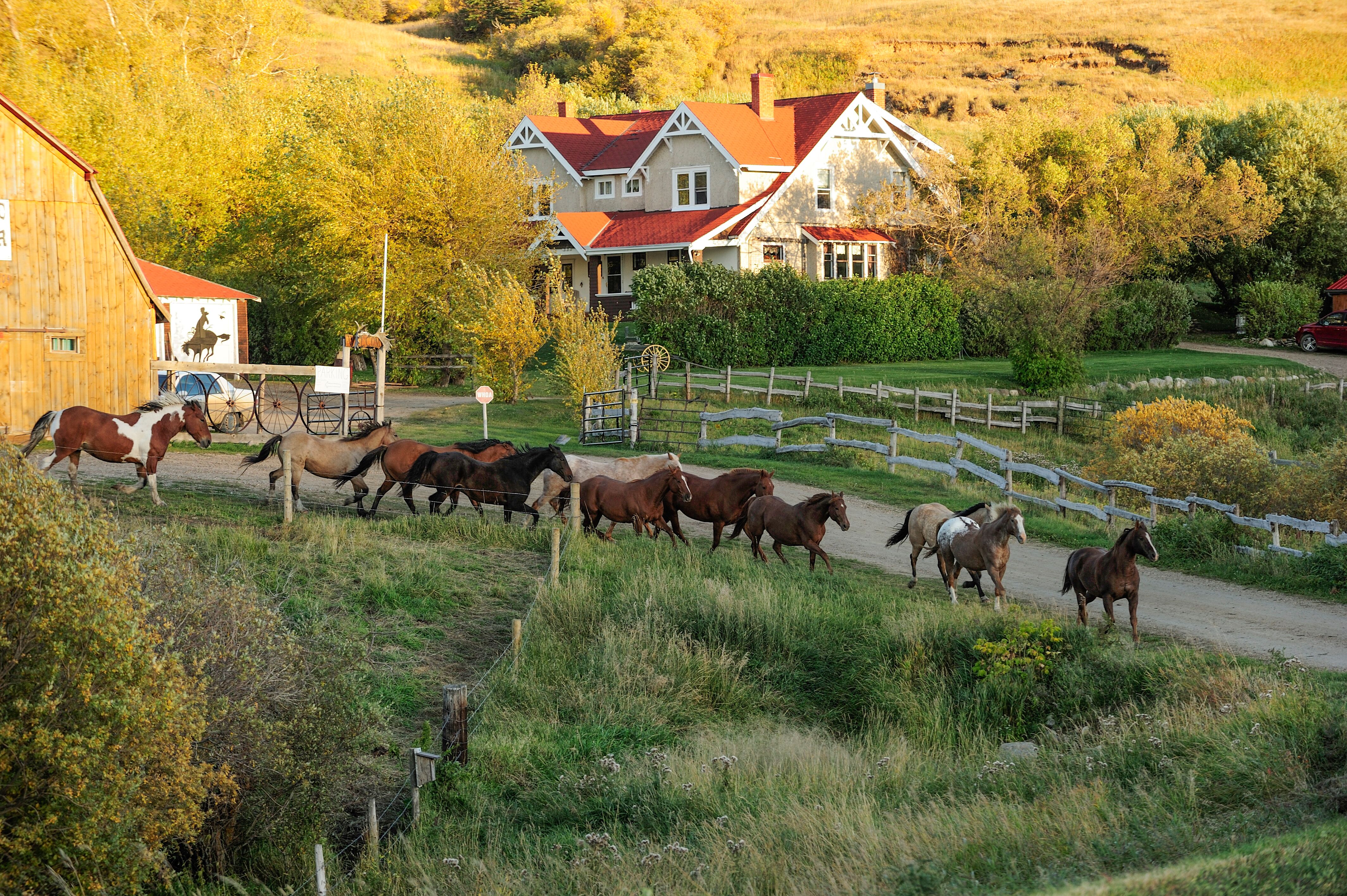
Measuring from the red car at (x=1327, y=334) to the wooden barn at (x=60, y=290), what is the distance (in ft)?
140

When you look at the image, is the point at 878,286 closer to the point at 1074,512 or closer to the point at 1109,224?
the point at 1109,224

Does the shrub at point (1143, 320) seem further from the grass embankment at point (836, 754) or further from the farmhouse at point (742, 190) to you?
the grass embankment at point (836, 754)

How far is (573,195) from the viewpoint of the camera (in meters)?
53.8

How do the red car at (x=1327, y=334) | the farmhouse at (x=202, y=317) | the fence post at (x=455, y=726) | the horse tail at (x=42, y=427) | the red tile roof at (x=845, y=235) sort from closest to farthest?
the fence post at (x=455, y=726)
the horse tail at (x=42, y=427)
the farmhouse at (x=202, y=317)
the red car at (x=1327, y=334)
the red tile roof at (x=845, y=235)

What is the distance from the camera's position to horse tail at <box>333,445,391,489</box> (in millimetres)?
19406

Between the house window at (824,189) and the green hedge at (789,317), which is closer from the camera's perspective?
the green hedge at (789,317)

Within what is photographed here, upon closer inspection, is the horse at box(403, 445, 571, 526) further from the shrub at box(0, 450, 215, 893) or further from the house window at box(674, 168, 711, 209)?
the house window at box(674, 168, 711, 209)

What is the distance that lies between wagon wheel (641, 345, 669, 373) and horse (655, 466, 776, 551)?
1734 cm

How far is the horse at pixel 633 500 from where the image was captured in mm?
18188

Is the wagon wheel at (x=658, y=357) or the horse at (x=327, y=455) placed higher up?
the wagon wheel at (x=658, y=357)

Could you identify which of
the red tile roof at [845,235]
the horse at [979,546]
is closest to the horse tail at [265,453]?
the horse at [979,546]

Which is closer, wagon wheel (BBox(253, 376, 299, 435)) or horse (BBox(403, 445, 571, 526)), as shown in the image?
horse (BBox(403, 445, 571, 526))

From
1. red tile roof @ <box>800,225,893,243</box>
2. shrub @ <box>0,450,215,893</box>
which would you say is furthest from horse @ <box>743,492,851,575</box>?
red tile roof @ <box>800,225,893,243</box>

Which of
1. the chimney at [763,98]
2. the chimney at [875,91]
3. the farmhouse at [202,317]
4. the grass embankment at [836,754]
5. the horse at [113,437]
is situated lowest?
the grass embankment at [836,754]
